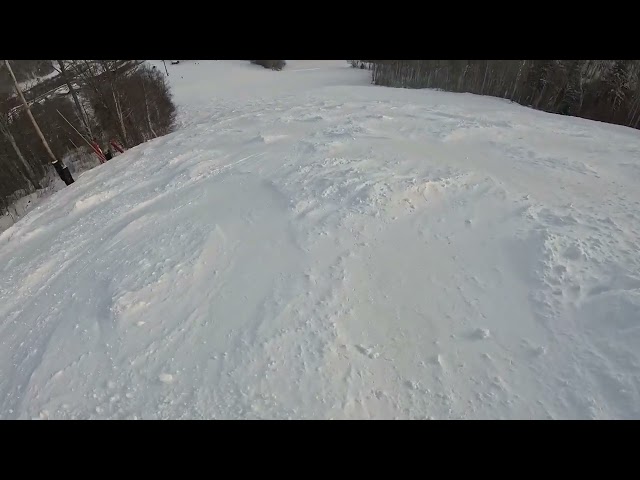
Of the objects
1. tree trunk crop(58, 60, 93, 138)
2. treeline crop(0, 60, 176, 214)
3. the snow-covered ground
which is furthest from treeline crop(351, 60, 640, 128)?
tree trunk crop(58, 60, 93, 138)

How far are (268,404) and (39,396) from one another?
2.67m

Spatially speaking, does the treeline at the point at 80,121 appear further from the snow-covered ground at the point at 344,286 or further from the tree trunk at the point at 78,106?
the snow-covered ground at the point at 344,286

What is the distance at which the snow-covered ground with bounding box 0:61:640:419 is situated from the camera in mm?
3543

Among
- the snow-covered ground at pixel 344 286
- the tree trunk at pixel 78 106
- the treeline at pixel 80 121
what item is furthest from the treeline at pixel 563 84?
the tree trunk at pixel 78 106

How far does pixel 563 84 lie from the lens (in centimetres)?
1648

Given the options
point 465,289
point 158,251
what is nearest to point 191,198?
point 158,251

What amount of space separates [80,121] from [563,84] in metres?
21.5

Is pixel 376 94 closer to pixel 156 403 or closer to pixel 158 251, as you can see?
pixel 158 251

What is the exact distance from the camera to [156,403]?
11.8 ft

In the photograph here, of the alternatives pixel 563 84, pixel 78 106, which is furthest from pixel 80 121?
pixel 563 84

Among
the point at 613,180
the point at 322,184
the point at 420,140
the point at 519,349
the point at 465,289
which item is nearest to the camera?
the point at 519,349

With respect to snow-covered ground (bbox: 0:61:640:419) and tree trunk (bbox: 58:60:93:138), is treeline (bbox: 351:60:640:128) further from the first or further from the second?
tree trunk (bbox: 58:60:93:138)

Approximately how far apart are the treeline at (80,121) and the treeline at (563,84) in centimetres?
1619

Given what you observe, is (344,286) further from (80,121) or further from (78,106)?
(80,121)
